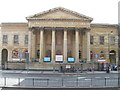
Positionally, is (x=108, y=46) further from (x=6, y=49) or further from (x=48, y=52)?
(x=6, y=49)

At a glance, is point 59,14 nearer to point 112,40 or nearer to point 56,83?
point 112,40

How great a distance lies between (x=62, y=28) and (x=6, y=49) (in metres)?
22.1

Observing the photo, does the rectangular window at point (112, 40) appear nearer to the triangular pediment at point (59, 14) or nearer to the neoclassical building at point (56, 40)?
the neoclassical building at point (56, 40)

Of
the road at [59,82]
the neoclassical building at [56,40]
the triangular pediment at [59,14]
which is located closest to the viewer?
the road at [59,82]

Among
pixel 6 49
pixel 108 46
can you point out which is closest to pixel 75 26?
pixel 108 46

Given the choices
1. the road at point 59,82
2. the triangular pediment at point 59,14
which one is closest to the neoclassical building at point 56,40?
the triangular pediment at point 59,14

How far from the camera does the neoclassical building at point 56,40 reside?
53.4m

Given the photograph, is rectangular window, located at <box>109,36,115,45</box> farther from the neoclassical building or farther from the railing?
the railing

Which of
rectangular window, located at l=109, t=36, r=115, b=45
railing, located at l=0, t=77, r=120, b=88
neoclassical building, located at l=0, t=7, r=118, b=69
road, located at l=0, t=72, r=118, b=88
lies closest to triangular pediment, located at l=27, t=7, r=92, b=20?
neoclassical building, located at l=0, t=7, r=118, b=69

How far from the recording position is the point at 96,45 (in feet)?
206

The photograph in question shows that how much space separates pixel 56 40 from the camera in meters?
59.2

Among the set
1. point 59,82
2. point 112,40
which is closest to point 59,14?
point 112,40

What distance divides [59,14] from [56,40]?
29.1ft

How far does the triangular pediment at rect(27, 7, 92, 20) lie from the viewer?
53594mm
